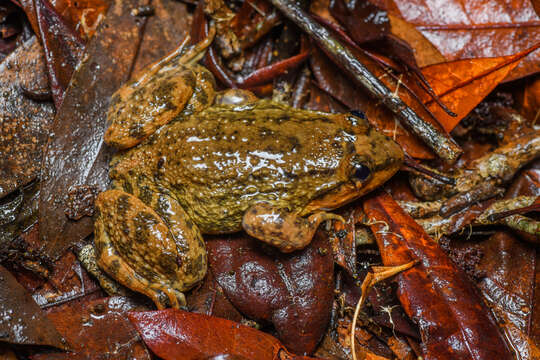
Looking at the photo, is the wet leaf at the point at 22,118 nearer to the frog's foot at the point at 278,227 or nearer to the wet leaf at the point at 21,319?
the wet leaf at the point at 21,319

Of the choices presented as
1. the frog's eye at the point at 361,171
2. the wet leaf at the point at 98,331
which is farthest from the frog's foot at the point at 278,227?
the wet leaf at the point at 98,331

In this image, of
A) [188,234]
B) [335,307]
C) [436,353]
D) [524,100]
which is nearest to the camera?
[436,353]

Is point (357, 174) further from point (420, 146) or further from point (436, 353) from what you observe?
point (436, 353)

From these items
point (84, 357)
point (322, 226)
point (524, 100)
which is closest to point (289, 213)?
point (322, 226)

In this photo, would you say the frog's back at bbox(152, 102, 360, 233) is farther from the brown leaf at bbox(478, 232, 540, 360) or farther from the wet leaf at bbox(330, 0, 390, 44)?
the brown leaf at bbox(478, 232, 540, 360)

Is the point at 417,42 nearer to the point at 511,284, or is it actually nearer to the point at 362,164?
the point at 362,164

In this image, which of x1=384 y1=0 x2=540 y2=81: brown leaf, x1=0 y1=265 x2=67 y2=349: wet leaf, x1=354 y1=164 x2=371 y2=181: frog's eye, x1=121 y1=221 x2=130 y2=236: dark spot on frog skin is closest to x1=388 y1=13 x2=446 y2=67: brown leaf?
x1=384 y1=0 x2=540 y2=81: brown leaf

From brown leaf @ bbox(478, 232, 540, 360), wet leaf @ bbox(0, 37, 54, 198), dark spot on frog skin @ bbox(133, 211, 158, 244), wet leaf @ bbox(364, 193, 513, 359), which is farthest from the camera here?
wet leaf @ bbox(0, 37, 54, 198)
